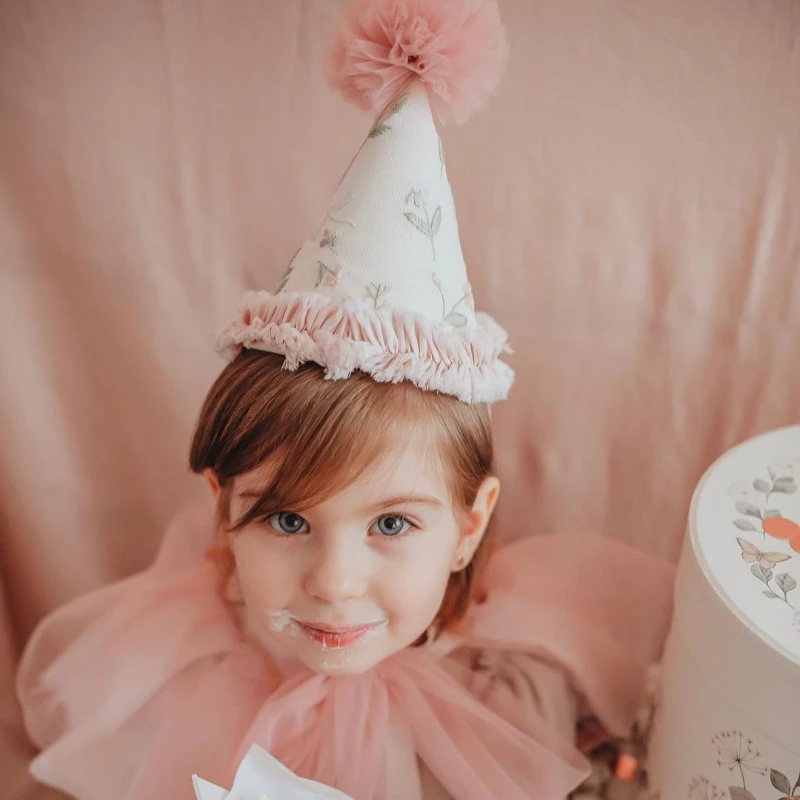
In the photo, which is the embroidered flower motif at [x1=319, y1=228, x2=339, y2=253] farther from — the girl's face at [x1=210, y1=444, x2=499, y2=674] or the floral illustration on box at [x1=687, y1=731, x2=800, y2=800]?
the floral illustration on box at [x1=687, y1=731, x2=800, y2=800]

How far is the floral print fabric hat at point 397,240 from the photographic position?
585mm

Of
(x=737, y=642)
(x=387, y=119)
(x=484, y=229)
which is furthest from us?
(x=484, y=229)

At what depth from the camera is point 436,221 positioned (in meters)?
0.64

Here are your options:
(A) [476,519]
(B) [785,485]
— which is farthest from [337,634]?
(B) [785,485]

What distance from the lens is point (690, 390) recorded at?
86 centimetres

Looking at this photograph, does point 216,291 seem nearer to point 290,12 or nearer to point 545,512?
point 290,12

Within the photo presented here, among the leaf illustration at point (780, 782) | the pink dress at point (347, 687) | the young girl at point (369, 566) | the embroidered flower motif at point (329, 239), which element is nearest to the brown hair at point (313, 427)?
the young girl at point (369, 566)

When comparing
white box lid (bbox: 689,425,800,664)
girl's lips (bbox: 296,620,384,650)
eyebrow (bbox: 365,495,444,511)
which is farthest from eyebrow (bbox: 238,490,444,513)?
white box lid (bbox: 689,425,800,664)

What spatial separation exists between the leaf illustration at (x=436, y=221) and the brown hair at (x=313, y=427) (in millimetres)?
134

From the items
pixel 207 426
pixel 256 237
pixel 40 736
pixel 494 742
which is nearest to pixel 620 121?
pixel 256 237

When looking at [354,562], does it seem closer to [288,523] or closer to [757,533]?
[288,523]

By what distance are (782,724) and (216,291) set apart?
0.70m

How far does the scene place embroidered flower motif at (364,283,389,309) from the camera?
0.60 metres

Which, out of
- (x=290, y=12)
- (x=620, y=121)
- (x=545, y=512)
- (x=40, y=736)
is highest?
(x=290, y=12)
